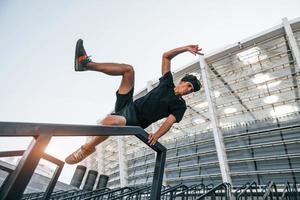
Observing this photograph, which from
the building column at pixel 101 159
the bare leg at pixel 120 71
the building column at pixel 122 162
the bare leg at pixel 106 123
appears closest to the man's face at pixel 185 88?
the bare leg at pixel 120 71

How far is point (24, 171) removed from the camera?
0.65 metres

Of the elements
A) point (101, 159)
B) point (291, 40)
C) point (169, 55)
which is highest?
point (291, 40)

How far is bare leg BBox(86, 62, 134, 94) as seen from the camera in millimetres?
1718

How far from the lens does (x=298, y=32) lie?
12.2 metres

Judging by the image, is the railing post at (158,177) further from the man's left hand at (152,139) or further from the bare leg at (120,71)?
the bare leg at (120,71)

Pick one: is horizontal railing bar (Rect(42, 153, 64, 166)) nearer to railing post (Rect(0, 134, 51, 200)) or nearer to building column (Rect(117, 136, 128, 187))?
railing post (Rect(0, 134, 51, 200))

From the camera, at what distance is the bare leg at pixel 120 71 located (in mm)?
1718

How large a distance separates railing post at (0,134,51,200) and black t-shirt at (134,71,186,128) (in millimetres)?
1114

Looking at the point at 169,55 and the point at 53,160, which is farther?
the point at 169,55

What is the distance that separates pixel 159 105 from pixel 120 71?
46cm

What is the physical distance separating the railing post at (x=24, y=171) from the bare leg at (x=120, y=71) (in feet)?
3.45

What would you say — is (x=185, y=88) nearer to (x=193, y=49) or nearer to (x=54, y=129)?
(x=193, y=49)

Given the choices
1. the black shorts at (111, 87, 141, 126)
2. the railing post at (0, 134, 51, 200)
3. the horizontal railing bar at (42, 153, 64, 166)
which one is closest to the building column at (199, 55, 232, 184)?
the black shorts at (111, 87, 141, 126)

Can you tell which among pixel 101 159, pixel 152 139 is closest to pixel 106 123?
pixel 152 139
